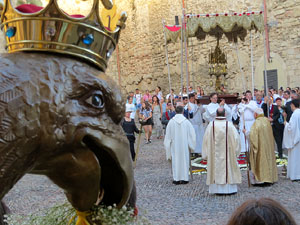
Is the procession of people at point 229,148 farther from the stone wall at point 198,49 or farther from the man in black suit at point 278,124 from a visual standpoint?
the stone wall at point 198,49

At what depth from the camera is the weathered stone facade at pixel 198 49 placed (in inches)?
722

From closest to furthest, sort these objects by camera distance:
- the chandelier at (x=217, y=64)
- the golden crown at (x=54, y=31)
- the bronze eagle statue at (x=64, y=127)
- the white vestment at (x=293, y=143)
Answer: the bronze eagle statue at (x=64, y=127) < the golden crown at (x=54, y=31) < the white vestment at (x=293, y=143) < the chandelier at (x=217, y=64)

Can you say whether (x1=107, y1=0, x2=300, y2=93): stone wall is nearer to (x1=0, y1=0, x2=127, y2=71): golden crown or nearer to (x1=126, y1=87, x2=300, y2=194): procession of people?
(x1=126, y1=87, x2=300, y2=194): procession of people

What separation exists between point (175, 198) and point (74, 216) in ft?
21.2

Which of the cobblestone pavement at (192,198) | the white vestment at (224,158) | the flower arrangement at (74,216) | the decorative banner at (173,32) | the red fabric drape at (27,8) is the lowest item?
the cobblestone pavement at (192,198)

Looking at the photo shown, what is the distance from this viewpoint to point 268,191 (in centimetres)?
825

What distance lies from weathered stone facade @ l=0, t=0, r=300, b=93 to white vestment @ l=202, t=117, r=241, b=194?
7228 mm

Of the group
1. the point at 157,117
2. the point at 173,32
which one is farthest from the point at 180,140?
the point at 157,117

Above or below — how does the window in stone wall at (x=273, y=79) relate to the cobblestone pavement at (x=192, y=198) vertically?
above

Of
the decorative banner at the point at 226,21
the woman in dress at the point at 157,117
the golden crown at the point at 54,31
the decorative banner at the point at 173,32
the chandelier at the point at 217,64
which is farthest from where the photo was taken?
the woman in dress at the point at 157,117

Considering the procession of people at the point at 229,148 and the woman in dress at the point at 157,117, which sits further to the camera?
the woman in dress at the point at 157,117

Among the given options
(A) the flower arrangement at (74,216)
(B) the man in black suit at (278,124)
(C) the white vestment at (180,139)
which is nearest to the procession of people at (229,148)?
Result: (C) the white vestment at (180,139)

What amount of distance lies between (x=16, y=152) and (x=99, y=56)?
0.42m

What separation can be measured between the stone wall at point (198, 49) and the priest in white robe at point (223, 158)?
813 centimetres
